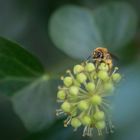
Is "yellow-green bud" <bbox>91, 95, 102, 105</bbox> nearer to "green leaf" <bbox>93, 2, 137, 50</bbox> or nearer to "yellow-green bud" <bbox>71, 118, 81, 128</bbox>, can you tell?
"yellow-green bud" <bbox>71, 118, 81, 128</bbox>

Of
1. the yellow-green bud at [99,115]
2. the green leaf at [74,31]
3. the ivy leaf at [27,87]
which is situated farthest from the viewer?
the green leaf at [74,31]

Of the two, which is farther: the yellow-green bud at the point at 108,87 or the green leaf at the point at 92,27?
the green leaf at the point at 92,27

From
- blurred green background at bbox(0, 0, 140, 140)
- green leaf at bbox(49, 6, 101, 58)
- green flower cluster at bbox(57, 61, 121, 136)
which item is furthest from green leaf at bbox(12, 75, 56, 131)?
green flower cluster at bbox(57, 61, 121, 136)

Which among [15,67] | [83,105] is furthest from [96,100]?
[15,67]

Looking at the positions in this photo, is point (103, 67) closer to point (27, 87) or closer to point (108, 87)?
point (108, 87)

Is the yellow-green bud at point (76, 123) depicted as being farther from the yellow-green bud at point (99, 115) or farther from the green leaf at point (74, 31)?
the green leaf at point (74, 31)

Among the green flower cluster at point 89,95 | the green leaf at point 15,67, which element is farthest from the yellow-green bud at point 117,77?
the green leaf at point 15,67

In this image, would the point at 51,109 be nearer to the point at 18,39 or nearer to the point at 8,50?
the point at 8,50

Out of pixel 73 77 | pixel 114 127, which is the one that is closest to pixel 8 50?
pixel 73 77
